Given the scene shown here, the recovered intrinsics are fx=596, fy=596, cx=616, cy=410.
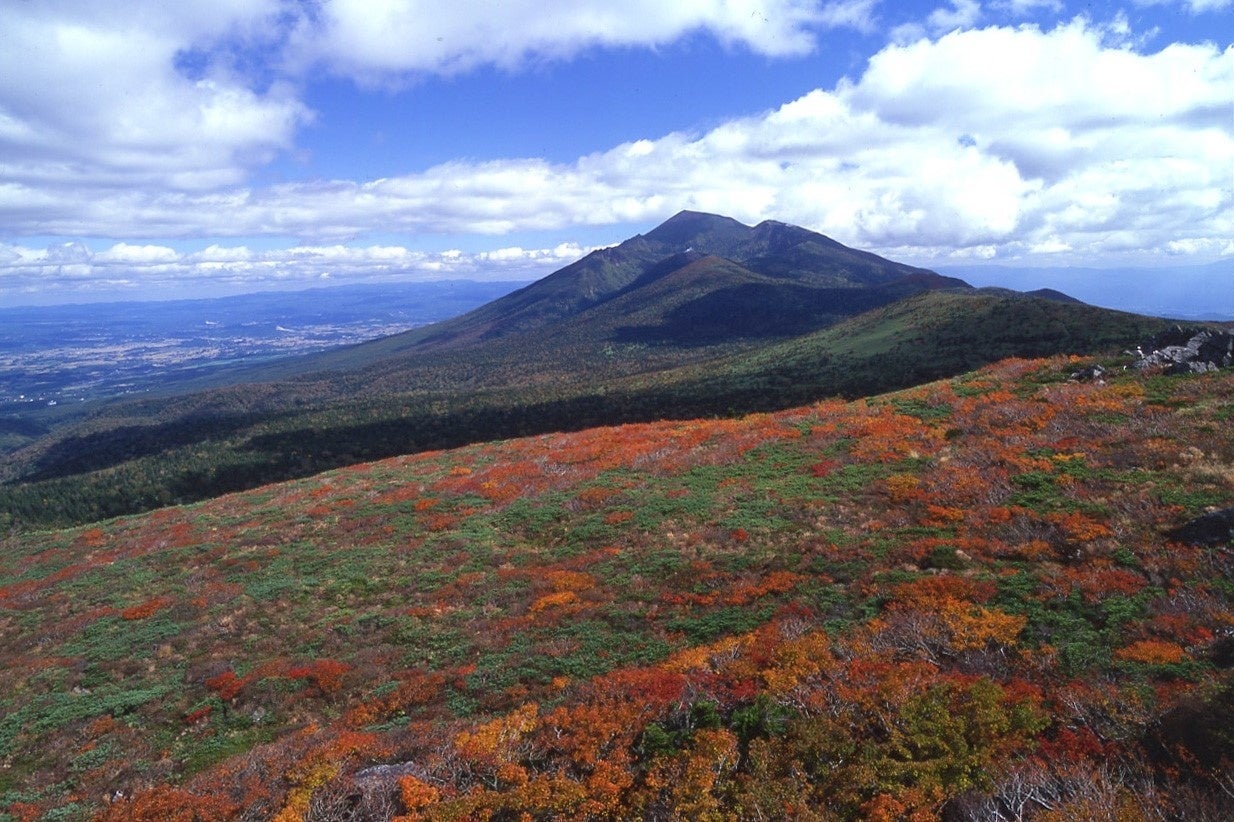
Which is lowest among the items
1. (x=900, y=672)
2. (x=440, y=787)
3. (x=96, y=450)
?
(x=96, y=450)

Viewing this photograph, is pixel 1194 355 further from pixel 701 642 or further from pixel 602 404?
pixel 602 404

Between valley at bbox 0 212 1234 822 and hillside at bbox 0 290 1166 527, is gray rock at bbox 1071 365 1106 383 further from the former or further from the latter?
hillside at bbox 0 290 1166 527

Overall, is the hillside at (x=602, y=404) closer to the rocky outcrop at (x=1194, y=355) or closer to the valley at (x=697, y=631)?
the rocky outcrop at (x=1194, y=355)

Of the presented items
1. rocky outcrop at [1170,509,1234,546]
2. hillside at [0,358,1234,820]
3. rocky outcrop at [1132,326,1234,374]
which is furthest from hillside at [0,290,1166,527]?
rocky outcrop at [1170,509,1234,546]

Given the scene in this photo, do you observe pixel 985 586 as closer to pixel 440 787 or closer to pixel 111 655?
pixel 440 787

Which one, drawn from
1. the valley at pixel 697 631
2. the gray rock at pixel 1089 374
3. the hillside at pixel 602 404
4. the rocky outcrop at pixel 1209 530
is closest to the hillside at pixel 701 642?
the valley at pixel 697 631

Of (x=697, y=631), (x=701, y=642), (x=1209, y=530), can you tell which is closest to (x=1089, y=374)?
(x=1209, y=530)

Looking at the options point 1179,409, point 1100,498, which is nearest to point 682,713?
point 1100,498
